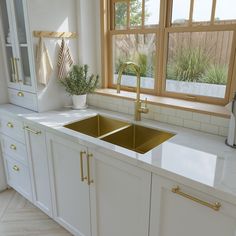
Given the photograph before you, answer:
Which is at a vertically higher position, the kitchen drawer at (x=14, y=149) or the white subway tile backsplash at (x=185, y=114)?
the white subway tile backsplash at (x=185, y=114)

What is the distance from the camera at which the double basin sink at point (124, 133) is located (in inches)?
63.9

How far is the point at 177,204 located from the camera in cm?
107

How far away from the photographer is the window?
1.63 m

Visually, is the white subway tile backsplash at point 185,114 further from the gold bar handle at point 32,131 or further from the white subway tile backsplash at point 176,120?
the gold bar handle at point 32,131

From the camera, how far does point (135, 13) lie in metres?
2.03

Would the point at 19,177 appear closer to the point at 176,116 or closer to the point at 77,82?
the point at 77,82

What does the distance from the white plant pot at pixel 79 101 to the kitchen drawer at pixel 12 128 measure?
0.49 m

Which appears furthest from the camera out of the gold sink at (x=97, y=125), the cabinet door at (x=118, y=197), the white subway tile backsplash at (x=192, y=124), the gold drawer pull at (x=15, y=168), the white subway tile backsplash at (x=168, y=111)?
the gold drawer pull at (x=15, y=168)

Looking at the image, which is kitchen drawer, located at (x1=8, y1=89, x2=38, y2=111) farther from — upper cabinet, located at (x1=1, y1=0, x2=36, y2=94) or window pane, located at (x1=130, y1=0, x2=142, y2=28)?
window pane, located at (x1=130, y1=0, x2=142, y2=28)

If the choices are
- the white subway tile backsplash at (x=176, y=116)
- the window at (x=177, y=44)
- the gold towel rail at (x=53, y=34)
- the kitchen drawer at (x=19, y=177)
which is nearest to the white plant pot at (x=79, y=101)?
the white subway tile backsplash at (x=176, y=116)

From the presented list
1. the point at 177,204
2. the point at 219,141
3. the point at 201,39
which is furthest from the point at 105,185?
the point at 201,39

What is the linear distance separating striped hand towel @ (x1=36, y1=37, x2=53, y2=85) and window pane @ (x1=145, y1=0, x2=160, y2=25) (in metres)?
0.90

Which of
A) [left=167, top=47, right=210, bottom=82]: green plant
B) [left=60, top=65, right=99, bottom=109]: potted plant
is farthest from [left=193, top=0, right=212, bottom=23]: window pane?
[left=60, top=65, right=99, bottom=109]: potted plant

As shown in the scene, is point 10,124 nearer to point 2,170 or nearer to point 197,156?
point 2,170
